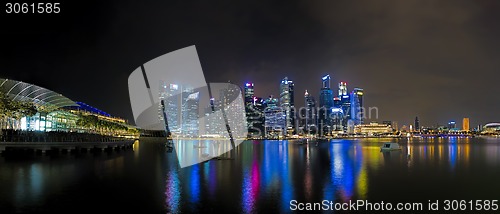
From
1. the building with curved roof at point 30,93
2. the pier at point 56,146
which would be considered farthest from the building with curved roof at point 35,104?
the pier at point 56,146

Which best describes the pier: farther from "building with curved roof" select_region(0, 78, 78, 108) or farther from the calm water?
"building with curved roof" select_region(0, 78, 78, 108)

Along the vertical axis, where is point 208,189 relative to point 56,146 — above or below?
below

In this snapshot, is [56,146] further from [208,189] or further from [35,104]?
[208,189]

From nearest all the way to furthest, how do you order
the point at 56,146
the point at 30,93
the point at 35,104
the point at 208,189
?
1. the point at 208,189
2. the point at 56,146
3. the point at 30,93
4. the point at 35,104

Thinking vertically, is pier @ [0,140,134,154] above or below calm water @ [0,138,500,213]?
above
